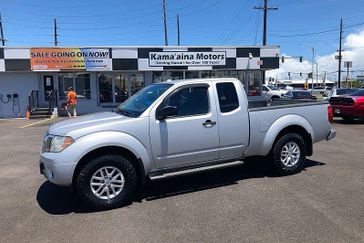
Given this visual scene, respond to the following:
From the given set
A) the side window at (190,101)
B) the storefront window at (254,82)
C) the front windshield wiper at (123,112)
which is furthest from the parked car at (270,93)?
the front windshield wiper at (123,112)

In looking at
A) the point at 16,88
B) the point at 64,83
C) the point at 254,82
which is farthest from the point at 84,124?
the point at 254,82

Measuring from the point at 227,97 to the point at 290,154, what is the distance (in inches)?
67.2

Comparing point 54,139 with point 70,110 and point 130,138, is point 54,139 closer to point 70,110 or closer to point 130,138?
point 130,138

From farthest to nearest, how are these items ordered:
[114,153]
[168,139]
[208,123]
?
1. [208,123]
2. [168,139]
3. [114,153]

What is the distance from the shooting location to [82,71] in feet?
72.6

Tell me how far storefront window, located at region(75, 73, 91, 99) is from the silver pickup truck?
17.2 m

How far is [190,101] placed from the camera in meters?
5.77

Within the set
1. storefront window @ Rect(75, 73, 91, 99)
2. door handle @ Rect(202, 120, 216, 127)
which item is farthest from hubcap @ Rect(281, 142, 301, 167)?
storefront window @ Rect(75, 73, 91, 99)

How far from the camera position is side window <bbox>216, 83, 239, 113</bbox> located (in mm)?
5955

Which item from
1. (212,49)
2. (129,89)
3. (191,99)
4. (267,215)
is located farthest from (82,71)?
(267,215)

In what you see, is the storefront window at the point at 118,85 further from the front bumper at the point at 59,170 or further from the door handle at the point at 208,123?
the front bumper at the point at 59,170

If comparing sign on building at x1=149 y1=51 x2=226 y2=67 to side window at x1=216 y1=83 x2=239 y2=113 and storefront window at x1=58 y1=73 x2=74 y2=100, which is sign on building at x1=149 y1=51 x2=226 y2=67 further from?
side window at x1=216 y1=83 x2=239 y2=113

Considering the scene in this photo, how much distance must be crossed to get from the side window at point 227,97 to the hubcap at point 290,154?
1.36 metres

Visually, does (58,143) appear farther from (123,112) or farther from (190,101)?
(190,101)
